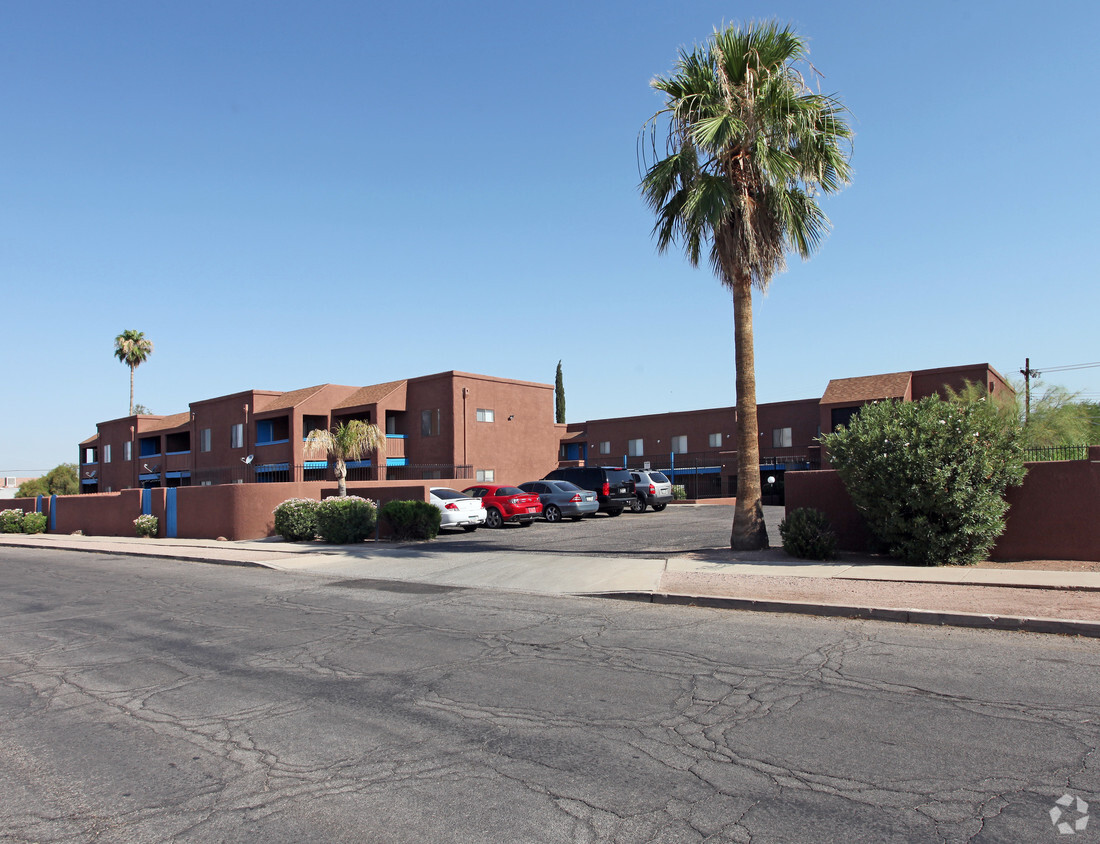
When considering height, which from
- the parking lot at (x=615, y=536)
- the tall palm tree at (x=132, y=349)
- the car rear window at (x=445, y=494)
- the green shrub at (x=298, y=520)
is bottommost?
the parking lot at (x=615, y=536)

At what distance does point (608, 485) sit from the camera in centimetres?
3117

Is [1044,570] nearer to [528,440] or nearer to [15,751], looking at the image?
[15,751]

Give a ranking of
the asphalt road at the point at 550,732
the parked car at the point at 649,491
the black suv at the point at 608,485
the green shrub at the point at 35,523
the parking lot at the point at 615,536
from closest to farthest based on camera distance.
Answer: the asphalt road at the point at 550,732 < the parking lot at the point at 615,536 < the black suv at the point at 608,485 < the parked car at the point at 649,491 < the green shrub at the point at 35,523

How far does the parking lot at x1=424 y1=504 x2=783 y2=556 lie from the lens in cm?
1886

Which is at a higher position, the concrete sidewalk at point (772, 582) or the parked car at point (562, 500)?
the parked car at point (562, 500)

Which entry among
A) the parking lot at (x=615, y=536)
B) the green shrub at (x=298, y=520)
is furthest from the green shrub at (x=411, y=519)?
the green shrub at (x=298, y=520)

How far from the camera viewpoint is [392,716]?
21.1 ft

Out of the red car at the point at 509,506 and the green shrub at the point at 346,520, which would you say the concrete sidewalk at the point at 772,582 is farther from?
the red car at the point at 509,506

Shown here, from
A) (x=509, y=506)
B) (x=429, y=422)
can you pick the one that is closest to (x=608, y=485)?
(x=509, y=506)

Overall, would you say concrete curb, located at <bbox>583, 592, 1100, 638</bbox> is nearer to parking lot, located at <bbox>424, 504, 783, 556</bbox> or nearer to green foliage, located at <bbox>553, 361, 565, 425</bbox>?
parking lot, located at <bbox>424, 504, 783, 556</bbox>

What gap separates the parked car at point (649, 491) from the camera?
32812 millimetres

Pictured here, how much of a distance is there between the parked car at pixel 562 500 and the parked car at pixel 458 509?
3.04 m

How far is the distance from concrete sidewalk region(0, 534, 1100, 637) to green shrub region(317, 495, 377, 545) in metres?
2.79

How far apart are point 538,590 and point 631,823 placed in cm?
912
